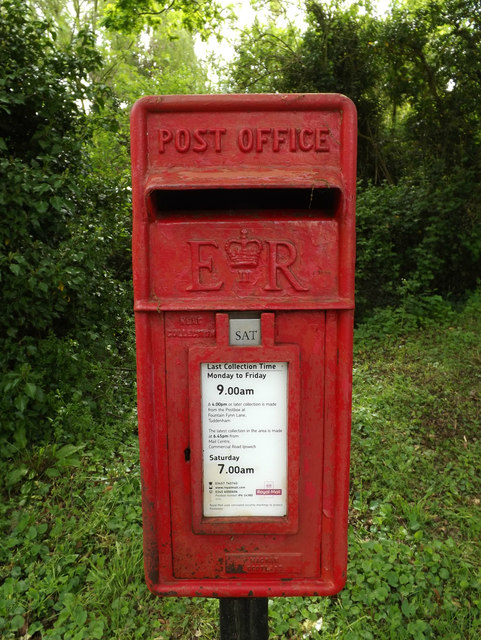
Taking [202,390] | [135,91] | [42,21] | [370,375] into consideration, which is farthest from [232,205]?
[135,91]

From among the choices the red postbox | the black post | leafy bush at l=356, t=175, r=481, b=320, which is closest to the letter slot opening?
the red postbox

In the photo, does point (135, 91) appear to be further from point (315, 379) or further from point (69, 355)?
point (315, 379)

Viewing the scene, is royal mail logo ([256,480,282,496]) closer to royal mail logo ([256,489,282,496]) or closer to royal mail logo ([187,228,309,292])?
royal mail logo ([256,489,282,496])

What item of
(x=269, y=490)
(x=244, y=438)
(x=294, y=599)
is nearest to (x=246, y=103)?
(x=244, y=438)

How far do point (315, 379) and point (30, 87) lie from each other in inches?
106

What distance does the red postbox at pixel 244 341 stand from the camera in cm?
128

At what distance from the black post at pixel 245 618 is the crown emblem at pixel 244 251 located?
1.13 m

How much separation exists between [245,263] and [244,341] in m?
0.22

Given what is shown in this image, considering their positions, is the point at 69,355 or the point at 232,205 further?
the point at 69,355

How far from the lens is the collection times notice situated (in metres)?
1.36

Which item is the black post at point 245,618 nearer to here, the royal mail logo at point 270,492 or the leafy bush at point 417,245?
the royal mail logo at point 270,492

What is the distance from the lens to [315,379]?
1.35m

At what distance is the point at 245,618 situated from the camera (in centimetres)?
159

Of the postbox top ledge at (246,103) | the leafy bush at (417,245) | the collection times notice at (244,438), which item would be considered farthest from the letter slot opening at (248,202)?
the leafy bush at (417,245)
